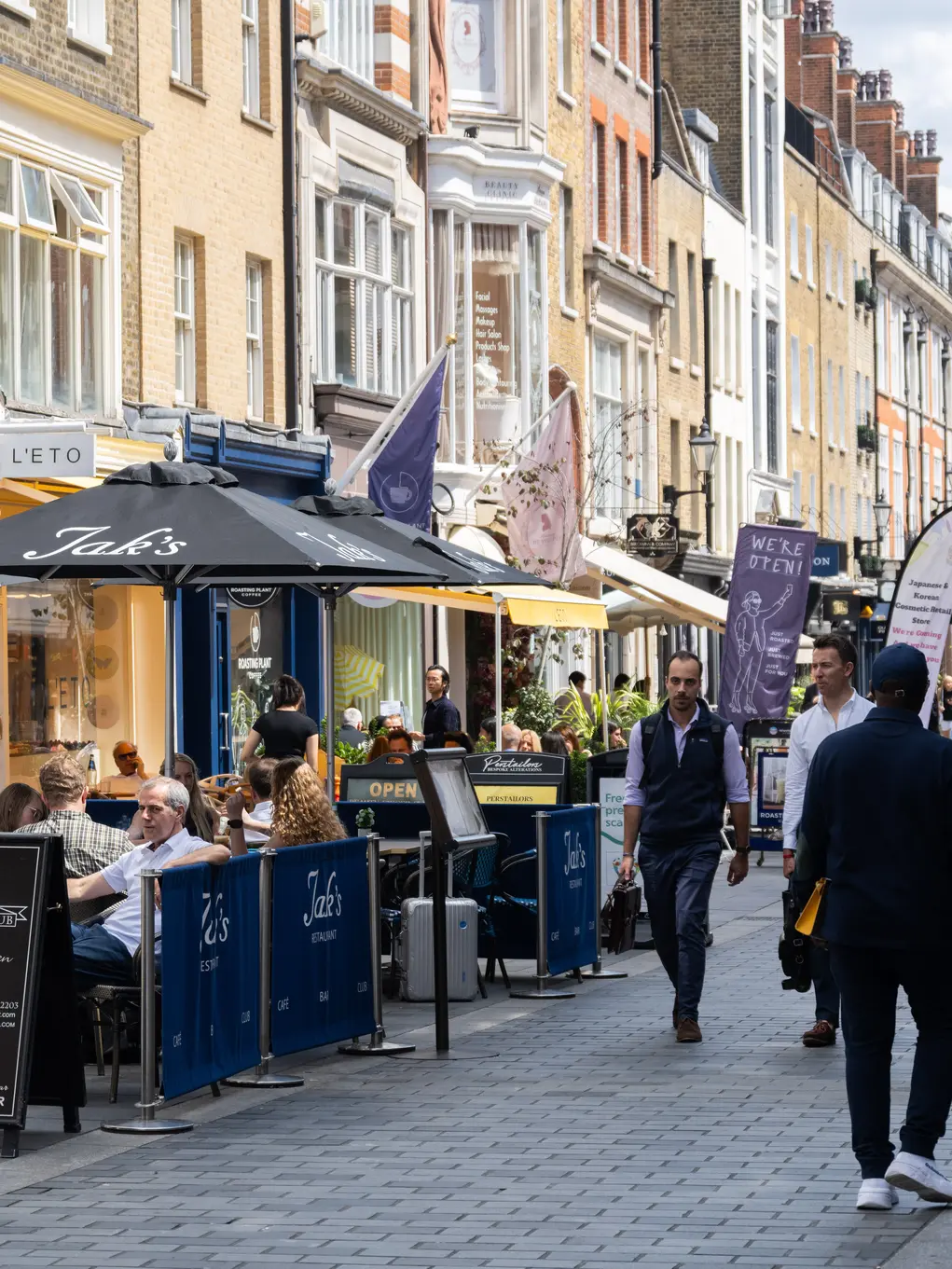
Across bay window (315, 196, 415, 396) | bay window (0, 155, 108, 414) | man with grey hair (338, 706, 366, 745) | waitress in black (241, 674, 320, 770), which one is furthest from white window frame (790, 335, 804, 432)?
waitress in black (241, 674, 320, 770)

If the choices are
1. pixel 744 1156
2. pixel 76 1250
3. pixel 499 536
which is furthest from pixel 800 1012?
pixel 499 536

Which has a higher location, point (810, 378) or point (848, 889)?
point (810, 378)

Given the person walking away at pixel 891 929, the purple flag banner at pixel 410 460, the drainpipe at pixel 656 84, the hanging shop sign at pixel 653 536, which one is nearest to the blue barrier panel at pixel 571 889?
the person walking away at pixel 891 929

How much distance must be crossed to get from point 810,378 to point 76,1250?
173 feet

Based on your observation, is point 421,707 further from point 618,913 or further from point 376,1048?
point 376,1048

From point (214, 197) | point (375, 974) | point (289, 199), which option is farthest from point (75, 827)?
point (289, 199)

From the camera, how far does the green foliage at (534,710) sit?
27672 millimetres

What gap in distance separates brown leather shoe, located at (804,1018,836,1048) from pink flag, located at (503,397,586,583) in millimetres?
12387

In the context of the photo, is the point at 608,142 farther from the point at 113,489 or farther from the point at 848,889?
the point at 848,889

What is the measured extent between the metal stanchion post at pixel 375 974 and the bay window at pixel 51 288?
9737 mm

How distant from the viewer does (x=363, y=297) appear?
28.2 m

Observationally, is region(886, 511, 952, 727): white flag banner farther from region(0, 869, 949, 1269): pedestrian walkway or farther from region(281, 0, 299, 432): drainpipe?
region(281, 0, 299, 432): drainpipe

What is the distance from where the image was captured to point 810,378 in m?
58.7

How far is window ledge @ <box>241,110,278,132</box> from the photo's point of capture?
82.6 feet
